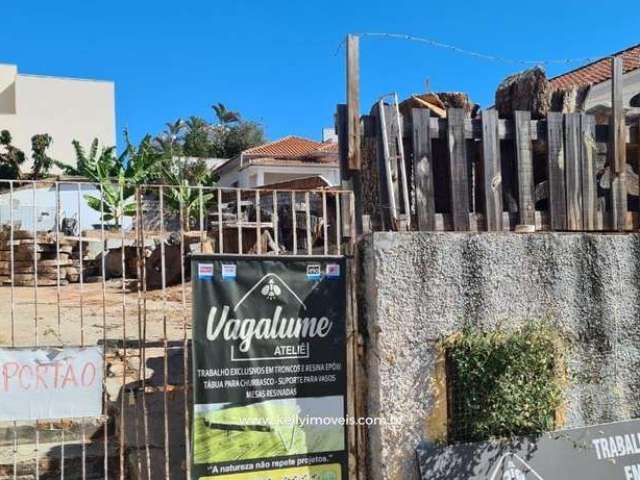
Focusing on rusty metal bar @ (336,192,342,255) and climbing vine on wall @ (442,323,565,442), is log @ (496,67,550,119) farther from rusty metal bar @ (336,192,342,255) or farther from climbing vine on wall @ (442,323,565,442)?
climbing vine on wall @ (442,323,565,442)

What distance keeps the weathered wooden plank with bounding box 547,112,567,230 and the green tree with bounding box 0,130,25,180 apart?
40024 mm

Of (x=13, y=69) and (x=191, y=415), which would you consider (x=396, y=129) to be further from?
(x=13, y=69)

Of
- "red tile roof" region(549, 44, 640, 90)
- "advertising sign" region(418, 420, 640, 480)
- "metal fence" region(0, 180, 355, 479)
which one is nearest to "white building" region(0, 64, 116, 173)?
"metal fence" region(0, 180, 355, 479)

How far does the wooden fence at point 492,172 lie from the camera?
15.6ft

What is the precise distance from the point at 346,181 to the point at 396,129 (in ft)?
1.77

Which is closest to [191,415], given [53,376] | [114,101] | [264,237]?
[53,376]

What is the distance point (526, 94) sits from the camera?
5.32 meters

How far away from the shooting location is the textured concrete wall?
4.46 metres

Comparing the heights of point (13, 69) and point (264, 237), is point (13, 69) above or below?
above

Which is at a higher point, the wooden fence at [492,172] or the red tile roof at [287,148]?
the red tile roof at [287,148]

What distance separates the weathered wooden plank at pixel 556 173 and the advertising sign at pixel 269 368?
6.15 feet

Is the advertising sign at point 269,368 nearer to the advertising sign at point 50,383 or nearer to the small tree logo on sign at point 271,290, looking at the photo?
the small tree logo on sign at point 271,290

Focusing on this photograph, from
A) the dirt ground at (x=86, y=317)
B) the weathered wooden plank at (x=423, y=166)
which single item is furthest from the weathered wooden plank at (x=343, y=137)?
the dirt ground at (x=86, y=317)

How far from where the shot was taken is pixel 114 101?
5084 cm
